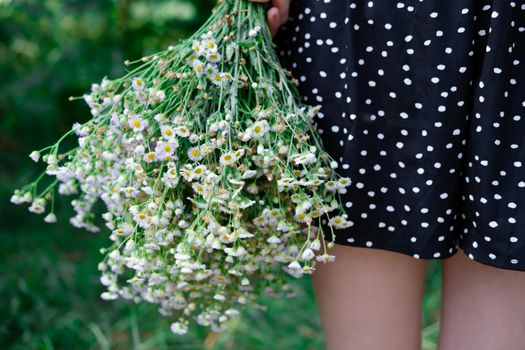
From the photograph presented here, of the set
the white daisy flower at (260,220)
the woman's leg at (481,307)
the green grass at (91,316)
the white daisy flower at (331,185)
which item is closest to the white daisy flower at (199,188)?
the white daisy flower at (260,220)

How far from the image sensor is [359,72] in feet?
3.52

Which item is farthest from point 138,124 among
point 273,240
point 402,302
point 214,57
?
point 402,302

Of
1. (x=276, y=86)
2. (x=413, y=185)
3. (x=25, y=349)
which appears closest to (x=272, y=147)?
(x=276, y=86)

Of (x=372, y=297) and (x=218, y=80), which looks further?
(x=372, y=297)

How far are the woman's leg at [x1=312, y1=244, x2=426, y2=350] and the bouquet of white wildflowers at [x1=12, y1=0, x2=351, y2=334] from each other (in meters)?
0.11

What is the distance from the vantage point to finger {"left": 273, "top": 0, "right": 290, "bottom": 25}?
3.82 feet

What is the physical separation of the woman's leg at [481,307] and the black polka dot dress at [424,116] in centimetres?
9

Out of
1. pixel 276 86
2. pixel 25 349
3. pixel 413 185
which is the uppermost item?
pixel 276 86

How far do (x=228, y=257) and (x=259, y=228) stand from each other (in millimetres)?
76

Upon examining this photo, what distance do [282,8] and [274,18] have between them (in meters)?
0.03

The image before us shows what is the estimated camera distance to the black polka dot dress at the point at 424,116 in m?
0.99

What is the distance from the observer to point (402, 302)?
→ 47.2 inches

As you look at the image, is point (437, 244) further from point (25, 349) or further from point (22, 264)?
point (22, 264)

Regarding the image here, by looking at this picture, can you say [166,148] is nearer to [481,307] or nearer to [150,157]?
[150,157]
